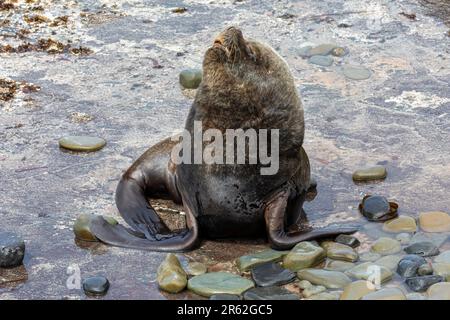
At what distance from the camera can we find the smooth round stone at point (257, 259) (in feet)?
22.6

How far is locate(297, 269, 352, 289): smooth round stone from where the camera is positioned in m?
6.61

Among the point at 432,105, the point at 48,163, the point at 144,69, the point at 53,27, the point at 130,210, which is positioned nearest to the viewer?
the point at 130,210

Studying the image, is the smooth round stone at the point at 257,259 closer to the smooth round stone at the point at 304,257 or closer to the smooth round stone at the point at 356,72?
the smooth round stone at the point at 304,257

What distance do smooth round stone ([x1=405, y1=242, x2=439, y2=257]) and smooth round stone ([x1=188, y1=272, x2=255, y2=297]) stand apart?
114 cm

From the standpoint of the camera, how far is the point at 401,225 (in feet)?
24.4

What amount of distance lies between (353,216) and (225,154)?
3.63ft

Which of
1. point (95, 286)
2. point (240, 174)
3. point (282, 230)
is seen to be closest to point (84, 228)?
point (95, 286)

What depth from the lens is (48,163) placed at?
8625 millimetres

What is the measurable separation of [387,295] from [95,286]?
1815 mm

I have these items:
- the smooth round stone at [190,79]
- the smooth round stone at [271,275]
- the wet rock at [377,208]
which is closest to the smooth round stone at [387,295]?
the smooth round stone at [271,275]

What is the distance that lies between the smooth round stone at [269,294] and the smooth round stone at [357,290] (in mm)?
309

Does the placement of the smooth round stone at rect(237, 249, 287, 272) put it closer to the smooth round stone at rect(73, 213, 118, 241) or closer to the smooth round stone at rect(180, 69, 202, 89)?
the smooth round stone at rect(73, 213, 118, 241)

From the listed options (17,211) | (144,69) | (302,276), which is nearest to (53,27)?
(144,69)
